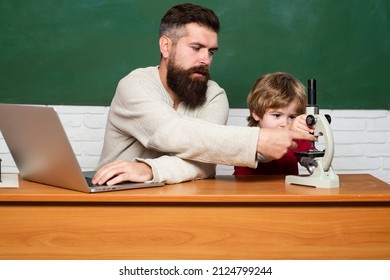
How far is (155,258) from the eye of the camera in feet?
5.68

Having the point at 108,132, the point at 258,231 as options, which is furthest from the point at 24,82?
the point at 258,231

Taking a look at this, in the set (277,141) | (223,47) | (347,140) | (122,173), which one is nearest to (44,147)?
(122,173)

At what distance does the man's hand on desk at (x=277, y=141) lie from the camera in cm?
193

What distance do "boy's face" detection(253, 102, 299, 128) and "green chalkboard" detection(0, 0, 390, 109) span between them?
714 mm

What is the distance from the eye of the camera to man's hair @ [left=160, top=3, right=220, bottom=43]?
98.4 inches

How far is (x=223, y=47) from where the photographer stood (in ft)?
10.8

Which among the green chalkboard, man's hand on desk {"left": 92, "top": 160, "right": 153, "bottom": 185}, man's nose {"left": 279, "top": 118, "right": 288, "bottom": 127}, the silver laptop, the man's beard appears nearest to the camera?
the silver laptop

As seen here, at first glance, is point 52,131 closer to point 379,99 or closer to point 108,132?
point 108,132

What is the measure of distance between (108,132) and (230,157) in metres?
0.77

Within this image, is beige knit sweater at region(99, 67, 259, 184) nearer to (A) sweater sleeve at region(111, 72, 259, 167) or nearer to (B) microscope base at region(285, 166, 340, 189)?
(A) sweater sleeve at region(111, 72, 259, 167)

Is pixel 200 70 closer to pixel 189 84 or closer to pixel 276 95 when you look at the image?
pixel 189 84

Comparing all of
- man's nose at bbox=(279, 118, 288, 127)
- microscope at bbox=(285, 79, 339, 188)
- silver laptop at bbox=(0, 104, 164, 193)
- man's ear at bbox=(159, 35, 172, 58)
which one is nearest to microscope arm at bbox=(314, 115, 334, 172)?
microscope at bbox=(285, 79, 339, 188)

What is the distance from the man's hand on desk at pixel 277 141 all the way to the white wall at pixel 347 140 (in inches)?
52.8

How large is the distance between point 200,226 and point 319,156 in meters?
0.48
